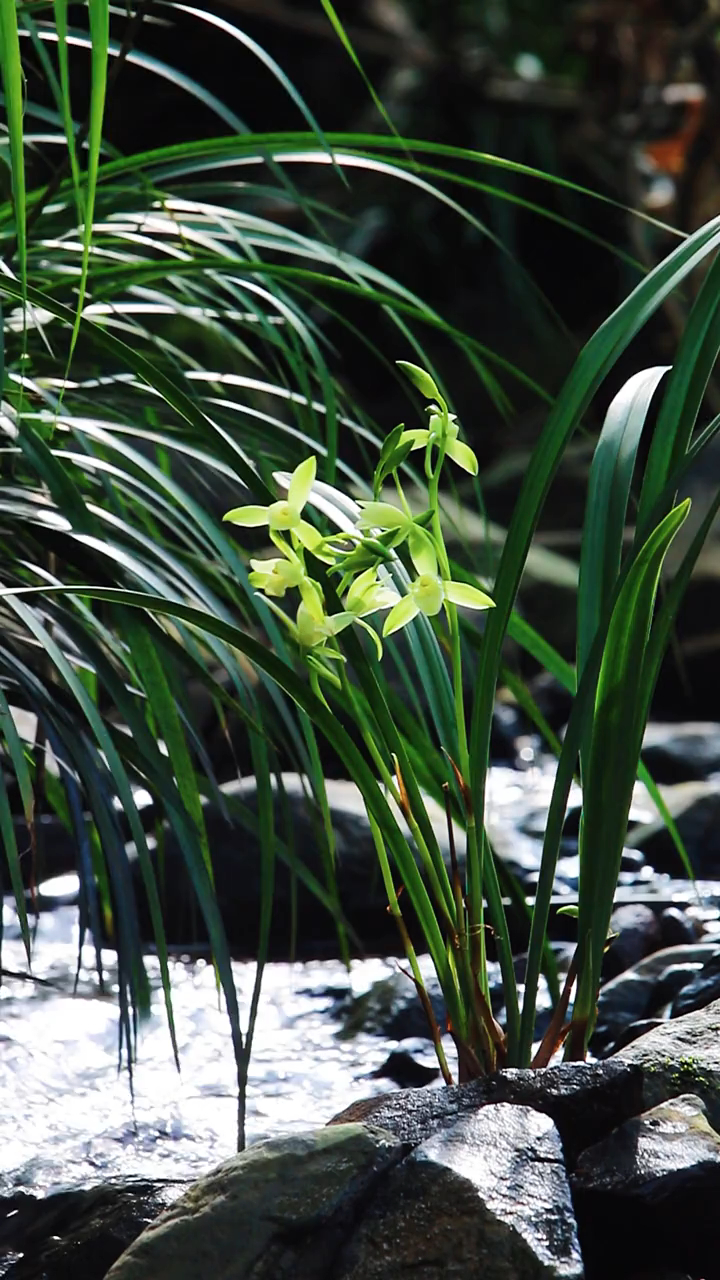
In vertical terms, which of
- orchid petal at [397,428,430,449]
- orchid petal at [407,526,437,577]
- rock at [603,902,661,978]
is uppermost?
orchid petal at [397,428,430,449]

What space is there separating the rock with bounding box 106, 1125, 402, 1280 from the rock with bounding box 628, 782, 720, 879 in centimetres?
185

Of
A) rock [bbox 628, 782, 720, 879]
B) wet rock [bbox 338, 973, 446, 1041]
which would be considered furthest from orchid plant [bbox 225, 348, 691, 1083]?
rock [bbox 628, 782, 720, 879]

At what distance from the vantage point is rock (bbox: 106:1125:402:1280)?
1.03m

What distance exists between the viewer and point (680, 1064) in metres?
1.22

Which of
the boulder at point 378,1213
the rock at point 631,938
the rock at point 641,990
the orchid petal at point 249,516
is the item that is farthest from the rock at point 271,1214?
the rock at point 631,938

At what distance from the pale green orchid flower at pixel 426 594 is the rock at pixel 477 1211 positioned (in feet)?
1.32

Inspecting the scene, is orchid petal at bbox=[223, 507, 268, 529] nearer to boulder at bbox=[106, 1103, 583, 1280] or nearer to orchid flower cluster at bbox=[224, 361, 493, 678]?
orchid flower cluster at bbox=[224, 361, 493, 678]

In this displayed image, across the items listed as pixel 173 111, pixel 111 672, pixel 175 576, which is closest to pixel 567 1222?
pixel 111 672

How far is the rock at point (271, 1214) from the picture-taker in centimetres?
103

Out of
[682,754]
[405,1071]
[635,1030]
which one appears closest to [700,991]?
[635,1030]

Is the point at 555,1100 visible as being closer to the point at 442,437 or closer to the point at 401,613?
the point at 401,613

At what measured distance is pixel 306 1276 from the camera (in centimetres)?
103

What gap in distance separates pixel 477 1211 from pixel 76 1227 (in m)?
0.53

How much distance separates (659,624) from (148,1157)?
99 centimetres
